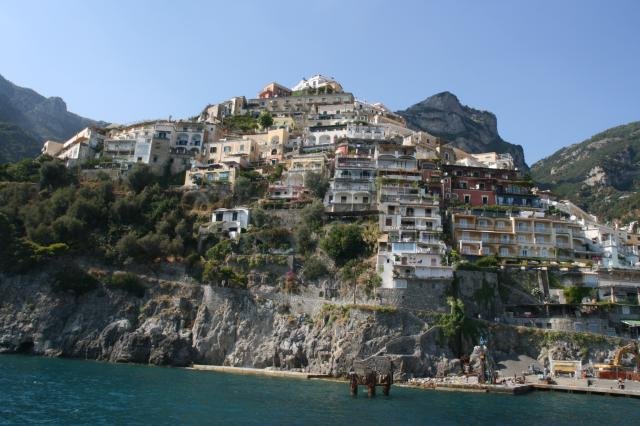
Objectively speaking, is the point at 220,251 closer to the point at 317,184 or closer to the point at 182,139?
the point at 317,184

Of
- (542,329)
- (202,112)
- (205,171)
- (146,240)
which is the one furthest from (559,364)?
(202,112)

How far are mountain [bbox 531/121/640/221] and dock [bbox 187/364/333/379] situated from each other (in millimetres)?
84015

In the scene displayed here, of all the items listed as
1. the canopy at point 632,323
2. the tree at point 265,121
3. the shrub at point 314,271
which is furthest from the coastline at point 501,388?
the tree at point 265,121

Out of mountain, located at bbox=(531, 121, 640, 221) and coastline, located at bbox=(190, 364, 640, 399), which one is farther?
mountain, located at bbox=(531, 121, 640, 221)

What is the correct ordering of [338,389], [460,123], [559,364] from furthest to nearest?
[460,123], [559,364], [338,389]

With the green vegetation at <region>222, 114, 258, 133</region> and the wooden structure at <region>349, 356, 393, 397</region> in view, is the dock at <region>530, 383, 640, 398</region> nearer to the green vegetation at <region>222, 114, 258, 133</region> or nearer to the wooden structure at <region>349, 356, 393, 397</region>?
the wooden structure at <region>349, 356, 393, 397</region>

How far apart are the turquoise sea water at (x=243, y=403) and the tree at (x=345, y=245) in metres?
16.1

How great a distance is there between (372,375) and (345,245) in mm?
19440

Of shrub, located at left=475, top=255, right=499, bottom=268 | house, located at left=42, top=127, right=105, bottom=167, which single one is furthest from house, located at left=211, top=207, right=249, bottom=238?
house, located at left=42, top=127, right=105, bottom=167

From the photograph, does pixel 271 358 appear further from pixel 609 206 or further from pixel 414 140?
pixel 609 206

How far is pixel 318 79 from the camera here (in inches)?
4828

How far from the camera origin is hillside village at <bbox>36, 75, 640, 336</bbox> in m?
58.8

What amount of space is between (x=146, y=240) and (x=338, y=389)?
30.4 metres

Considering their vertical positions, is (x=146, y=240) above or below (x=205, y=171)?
below
